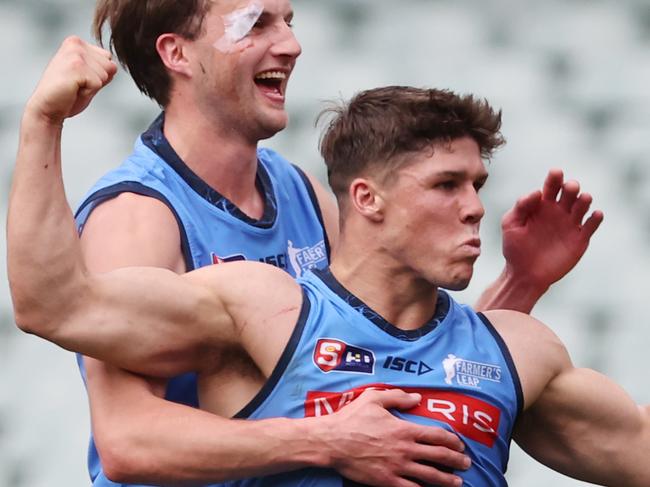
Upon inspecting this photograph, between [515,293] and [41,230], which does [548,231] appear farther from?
[41,230]

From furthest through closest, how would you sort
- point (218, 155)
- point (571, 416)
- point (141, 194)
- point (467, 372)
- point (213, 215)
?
point (218, 155) → point (213, 215) → point (141, 194) → point (571, 416) → point (467, 372)

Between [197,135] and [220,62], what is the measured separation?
16 cm

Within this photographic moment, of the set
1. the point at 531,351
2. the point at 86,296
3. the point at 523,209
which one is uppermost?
A: the point at 523,209

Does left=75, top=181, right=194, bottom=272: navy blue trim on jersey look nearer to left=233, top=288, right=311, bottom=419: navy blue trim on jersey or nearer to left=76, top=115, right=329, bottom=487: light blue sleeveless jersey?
left=76, top=115, right=329, bottom=487: light blue sleeveless jersey

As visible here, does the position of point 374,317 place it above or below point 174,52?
below

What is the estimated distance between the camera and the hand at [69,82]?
121 inches

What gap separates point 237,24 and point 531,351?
0.97 m

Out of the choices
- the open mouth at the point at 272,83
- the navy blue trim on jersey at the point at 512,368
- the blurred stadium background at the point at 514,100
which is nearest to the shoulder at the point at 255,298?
the navy blue trim on jersey at the point at 512,368

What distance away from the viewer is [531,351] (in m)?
3.40

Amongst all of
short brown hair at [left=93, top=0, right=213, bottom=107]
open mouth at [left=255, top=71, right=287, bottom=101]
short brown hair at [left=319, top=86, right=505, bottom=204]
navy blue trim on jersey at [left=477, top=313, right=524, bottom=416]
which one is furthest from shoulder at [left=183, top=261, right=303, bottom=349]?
short brown hair at [left=93, top=0, right=213, bottom=107]

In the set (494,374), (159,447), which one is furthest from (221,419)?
(494,374)

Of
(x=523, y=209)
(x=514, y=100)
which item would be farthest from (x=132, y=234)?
(x=514, y=100)

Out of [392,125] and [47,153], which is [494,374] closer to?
[392,125]

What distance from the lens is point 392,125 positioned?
11.2ft
